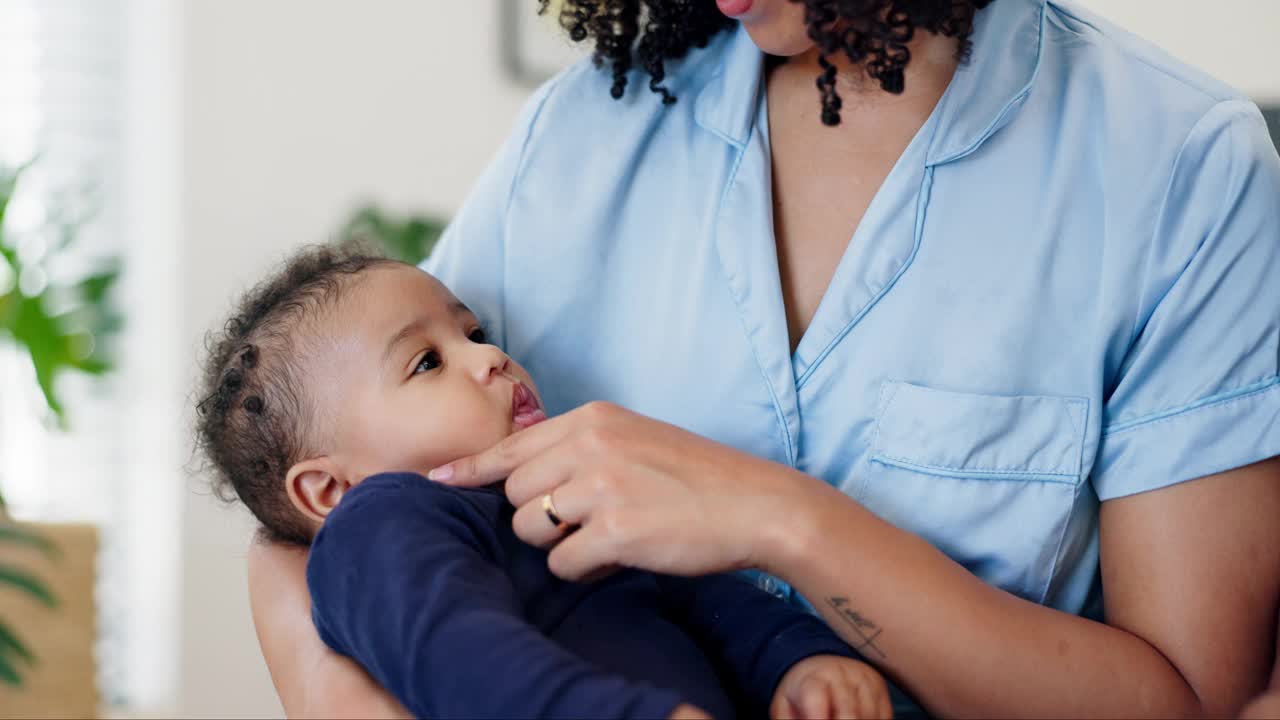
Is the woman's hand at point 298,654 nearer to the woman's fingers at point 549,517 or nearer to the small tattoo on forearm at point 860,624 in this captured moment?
the woman's fingers at point 549,517

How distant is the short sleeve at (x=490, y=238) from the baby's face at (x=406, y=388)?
145 mm

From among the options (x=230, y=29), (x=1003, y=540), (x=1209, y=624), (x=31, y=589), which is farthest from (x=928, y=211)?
(x=230, y=29)

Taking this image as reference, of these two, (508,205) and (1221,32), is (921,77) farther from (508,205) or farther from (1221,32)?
(1221,32)

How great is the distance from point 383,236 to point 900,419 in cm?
179

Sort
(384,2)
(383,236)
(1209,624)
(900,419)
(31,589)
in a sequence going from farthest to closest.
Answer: (384,2) < (383,236) < (31,589) < (900,419) < (1209,624)

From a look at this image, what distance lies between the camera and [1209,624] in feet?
3.43

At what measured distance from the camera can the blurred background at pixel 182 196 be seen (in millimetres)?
2785

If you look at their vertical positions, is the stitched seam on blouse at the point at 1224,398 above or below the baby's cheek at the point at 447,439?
above

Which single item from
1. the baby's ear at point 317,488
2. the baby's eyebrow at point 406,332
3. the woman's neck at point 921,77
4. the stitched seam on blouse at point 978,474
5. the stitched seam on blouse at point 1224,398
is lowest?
the baby's ear at point 317,488

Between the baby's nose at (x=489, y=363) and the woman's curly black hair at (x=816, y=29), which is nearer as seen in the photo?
the woman's curly black hair at (x=816, y=29)

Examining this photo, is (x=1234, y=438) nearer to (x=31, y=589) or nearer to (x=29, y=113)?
(x=31, y=589)

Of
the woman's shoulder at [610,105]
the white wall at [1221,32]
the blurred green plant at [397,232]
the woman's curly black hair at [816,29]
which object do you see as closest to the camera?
the woman's curly black hair at [816,29]

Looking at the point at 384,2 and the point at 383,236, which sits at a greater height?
the point at 384,2

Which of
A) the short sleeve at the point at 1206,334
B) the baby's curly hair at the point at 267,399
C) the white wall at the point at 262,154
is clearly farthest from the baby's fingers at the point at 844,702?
the white wall at the point at 262,154
